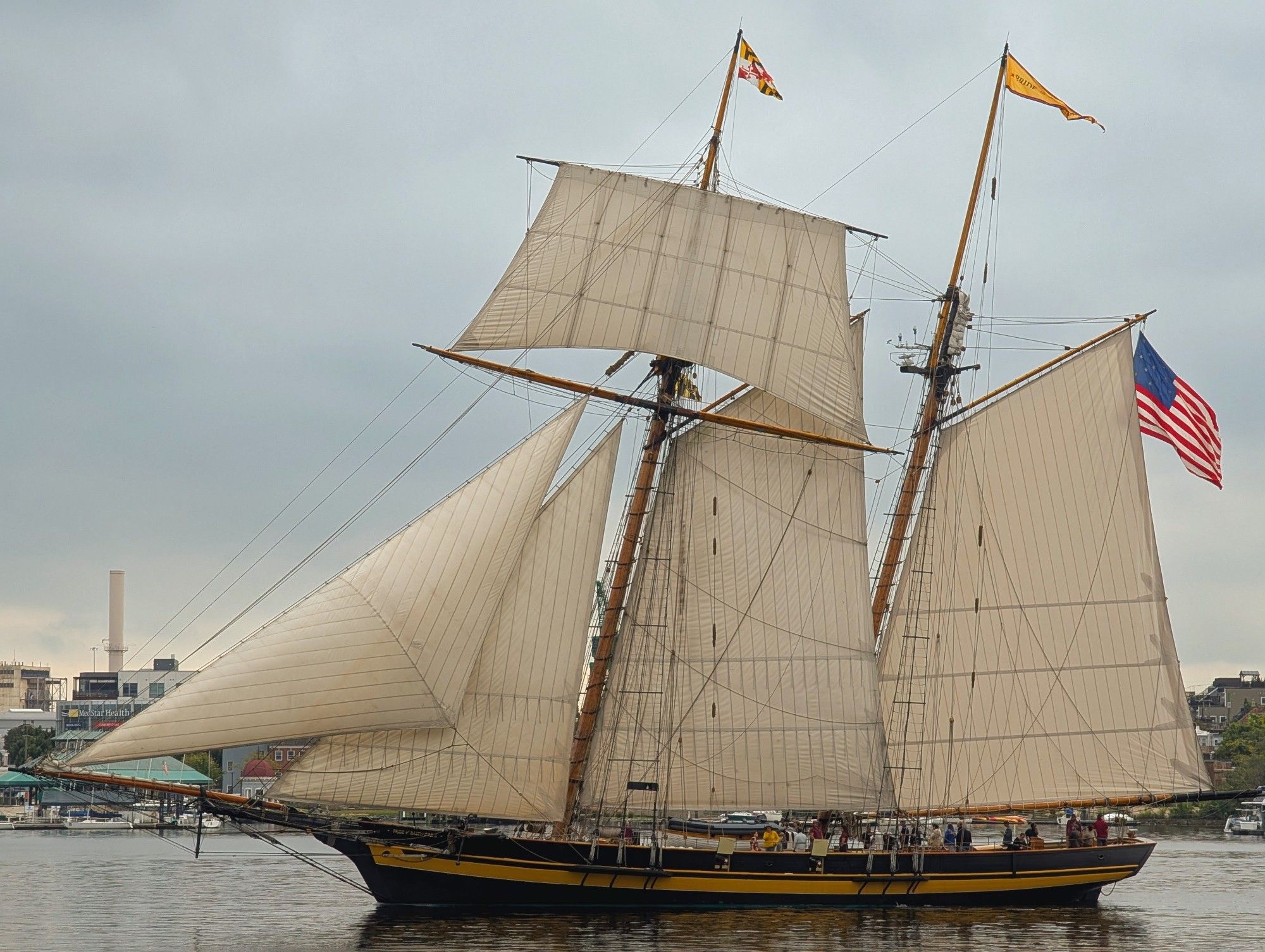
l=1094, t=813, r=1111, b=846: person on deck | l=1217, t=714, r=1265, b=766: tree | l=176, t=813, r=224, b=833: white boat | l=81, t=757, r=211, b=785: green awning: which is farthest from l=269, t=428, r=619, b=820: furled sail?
l=1217, t=714, r=1265, b=766: tree

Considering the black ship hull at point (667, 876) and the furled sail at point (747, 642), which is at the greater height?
the furled sail at point (747, 642)

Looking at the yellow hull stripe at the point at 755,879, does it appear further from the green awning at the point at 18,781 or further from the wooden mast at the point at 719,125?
the green awning at the point at 18,781

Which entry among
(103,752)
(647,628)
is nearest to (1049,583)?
(647,628)

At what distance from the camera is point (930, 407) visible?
57.6 metres

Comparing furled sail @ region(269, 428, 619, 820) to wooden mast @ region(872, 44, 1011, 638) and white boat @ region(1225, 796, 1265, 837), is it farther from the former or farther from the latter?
white boat @ region(1225, 796, 1265, 837)

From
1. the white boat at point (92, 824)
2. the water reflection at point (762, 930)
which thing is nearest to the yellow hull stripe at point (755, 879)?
the water reflection at point (762, 930)

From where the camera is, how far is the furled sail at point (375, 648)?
136 feet

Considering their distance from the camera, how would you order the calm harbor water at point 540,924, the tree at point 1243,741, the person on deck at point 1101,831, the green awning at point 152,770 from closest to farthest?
the calm harbor water at point 540,924 → the green awning at point 152,770 → the person on deck at point 1101,831 → the tree at point 1243,741

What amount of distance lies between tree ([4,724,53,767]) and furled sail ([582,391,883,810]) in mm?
122188

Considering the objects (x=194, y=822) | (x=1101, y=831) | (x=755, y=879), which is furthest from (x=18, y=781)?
(x=1101, y=831)

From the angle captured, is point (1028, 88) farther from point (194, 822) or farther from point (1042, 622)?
point (194, 822)

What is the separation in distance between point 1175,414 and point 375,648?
29649 millimetres

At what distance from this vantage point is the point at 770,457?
53.4 metres

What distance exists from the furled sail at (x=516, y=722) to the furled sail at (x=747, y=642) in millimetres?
3029
